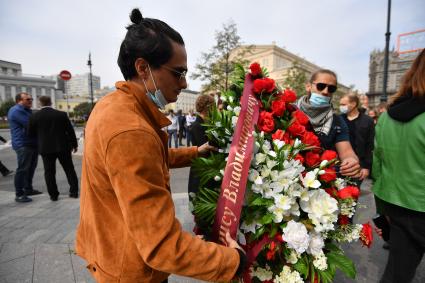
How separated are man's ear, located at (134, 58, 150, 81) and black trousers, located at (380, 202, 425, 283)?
6.51ft

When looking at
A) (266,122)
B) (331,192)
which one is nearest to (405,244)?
(331,192)

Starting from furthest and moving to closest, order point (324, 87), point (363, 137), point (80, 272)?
point (363, 137) → point (80, 272) → point (324, 87)

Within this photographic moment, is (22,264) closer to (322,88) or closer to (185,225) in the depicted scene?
(185,225)

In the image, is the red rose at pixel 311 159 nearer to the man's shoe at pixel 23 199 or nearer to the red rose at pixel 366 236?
the red rose at pixel 366 236

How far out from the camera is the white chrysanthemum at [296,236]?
1.23m

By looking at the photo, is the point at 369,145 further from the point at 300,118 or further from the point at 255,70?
the point at 255,70

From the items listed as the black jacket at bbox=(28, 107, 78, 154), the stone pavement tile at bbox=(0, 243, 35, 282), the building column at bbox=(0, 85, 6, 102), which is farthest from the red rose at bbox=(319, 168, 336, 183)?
the building column at bbox=(0, 85, 6, 102)

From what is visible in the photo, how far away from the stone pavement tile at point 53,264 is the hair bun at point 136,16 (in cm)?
257

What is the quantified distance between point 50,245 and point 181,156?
2554 millimetres

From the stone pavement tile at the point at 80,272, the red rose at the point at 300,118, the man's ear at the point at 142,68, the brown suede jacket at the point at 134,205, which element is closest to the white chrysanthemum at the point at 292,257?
the brown suede jacket at the point at 134,205

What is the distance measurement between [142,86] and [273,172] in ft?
2.55

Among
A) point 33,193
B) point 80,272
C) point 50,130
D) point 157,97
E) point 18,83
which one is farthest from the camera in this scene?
point 18,83

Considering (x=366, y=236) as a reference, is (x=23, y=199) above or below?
below

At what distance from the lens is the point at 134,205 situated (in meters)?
0.90
